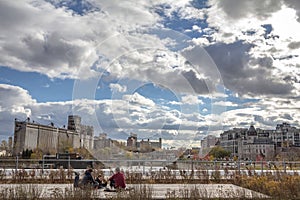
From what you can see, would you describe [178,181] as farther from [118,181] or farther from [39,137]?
[39,137]

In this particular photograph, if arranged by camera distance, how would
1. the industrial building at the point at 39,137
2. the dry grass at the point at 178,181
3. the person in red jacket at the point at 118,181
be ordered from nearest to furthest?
the dry grass at the point at 178,181, the person in red jacket at the point at 118,181, the industrial building at the point at 39,137

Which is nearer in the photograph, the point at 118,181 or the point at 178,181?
the point at 118,181

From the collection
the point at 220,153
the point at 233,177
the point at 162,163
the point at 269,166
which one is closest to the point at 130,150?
the point at 162,163

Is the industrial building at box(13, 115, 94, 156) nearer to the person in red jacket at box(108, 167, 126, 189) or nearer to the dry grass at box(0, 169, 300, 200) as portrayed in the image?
the dry grass at box(0, 169, 300, 200)

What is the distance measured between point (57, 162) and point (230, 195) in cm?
2016

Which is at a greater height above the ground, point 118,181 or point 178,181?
point 118,181

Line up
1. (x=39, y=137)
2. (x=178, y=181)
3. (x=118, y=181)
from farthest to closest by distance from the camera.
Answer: (x=39, y=137) < (x=178, y=181) < (x=118, y=181)

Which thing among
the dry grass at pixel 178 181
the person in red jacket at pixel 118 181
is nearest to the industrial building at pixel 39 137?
the dry grass at pixel 178 181

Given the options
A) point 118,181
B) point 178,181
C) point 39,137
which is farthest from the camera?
point 39,137

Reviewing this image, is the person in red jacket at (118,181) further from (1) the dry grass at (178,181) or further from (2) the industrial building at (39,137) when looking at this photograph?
(2) the industrial building at (39,137)

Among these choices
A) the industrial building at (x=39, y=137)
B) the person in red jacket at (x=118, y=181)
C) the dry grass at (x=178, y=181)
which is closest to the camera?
the dry grass at (x=178, y=181)

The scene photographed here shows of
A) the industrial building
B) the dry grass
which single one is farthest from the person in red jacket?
the industrial building

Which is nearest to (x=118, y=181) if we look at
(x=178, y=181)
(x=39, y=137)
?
(x=178, y=181)

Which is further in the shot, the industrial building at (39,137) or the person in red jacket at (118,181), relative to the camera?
the industrial building at (39,137)
